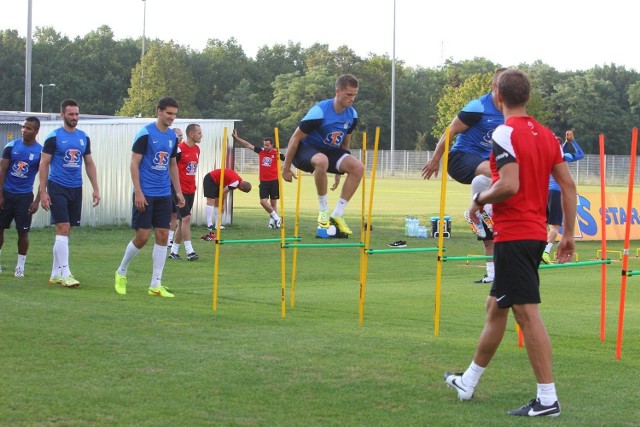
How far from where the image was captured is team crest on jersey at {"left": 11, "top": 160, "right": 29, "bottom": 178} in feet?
47.1

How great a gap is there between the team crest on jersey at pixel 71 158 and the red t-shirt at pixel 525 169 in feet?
26.4

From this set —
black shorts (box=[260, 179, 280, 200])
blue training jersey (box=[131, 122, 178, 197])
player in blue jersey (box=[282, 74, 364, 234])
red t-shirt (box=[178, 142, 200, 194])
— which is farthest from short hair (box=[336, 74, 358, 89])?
black shorts (box=[260, 179, 280, 200])

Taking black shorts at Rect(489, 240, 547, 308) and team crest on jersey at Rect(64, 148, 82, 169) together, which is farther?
team crest on jersey at Rect(64, 148, 82, 169)

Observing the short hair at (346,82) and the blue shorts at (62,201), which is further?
Answer: the blue shorts at (62,201)

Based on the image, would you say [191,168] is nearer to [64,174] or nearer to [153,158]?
[64,174]

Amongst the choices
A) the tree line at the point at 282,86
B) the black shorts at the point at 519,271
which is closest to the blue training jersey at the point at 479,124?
the black shorts at the point at 519,271

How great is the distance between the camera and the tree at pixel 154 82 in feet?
273

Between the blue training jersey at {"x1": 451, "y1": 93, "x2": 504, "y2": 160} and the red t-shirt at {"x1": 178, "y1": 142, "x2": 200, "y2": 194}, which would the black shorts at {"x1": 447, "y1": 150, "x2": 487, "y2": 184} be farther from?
the red t-shirt at {"x1": 178, "y1": 142, "x2": 200, "y2": 194}

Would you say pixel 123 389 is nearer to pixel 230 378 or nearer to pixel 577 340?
pixel 230 378

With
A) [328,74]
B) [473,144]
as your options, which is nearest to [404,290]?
[473,144]

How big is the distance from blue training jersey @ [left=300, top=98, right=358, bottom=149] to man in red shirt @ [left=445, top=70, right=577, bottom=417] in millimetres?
4556

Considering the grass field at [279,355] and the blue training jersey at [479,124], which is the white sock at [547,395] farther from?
the blue training jersey at [479,124]

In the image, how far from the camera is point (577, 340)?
9922 mm

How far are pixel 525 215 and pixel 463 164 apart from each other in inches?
148
